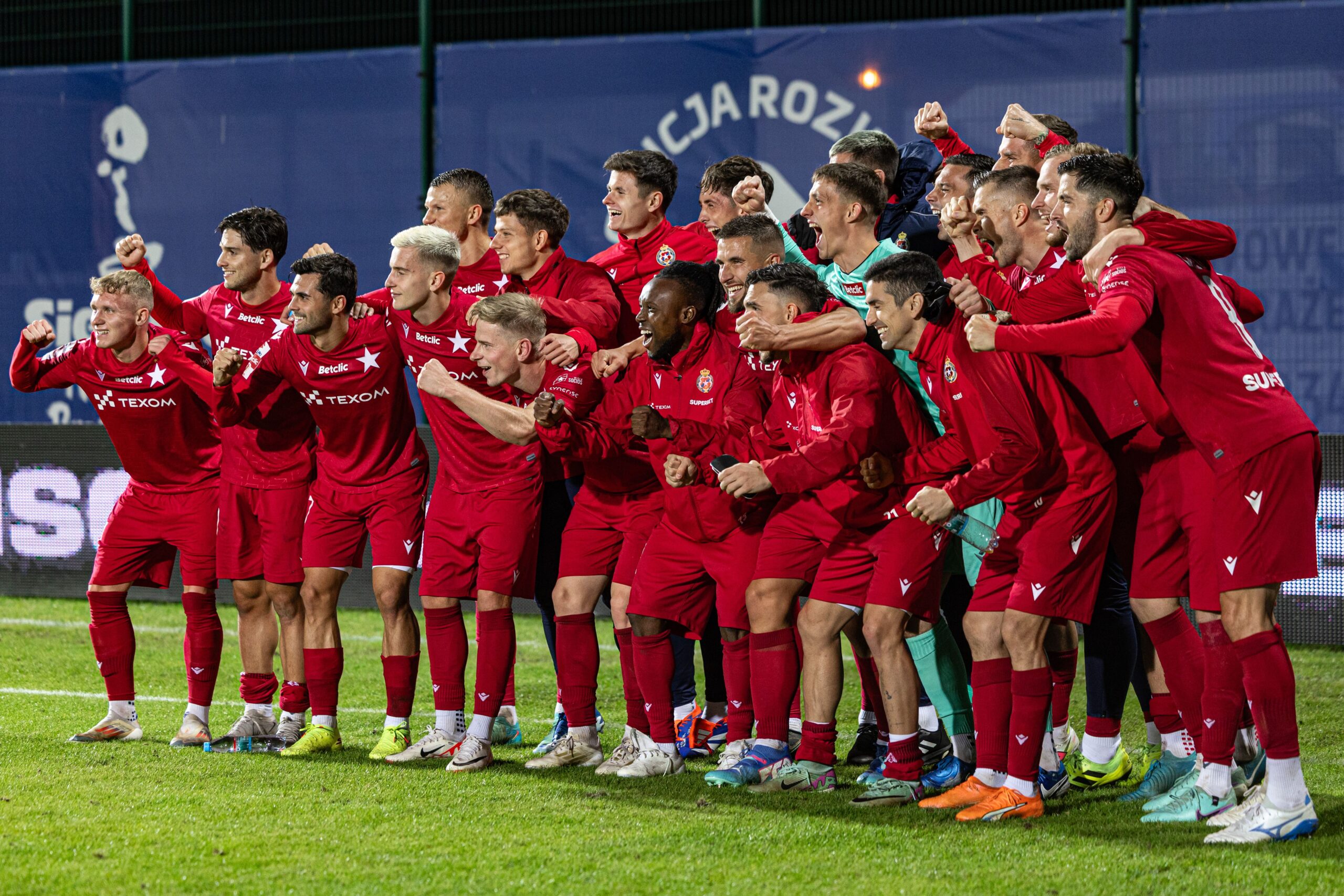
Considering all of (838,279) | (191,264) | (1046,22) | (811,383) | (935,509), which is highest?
(1046,22)

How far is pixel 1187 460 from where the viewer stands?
A: 496 cm

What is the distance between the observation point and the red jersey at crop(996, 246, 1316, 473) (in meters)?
4.45

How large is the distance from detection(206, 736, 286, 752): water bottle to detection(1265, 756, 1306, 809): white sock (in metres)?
3.58

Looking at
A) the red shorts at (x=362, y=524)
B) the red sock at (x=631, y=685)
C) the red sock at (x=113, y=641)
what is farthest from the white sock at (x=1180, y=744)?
the red sock at (x=113, y=641)

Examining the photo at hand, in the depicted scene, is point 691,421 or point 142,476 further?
point 142,476

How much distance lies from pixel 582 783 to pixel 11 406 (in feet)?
27.8

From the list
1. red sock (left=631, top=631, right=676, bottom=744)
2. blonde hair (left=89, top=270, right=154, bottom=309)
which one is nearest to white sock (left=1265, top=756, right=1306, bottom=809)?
red sock (left=631, top=631, right=676, bottom=744)

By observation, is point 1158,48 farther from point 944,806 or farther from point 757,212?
point 944,806

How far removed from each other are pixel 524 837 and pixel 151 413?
288 cm

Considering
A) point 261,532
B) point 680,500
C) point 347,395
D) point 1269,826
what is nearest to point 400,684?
point 261,532

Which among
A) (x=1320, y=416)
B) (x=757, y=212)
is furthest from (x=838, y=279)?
(x=1320, y=416)

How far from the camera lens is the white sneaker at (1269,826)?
14.5 ft

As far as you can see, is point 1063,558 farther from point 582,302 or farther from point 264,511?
point 264,511

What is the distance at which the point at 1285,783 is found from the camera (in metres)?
4.44
